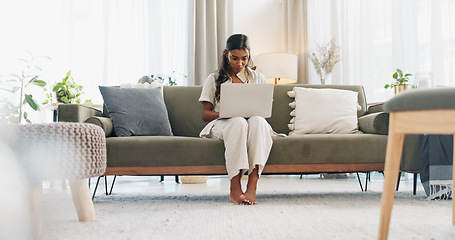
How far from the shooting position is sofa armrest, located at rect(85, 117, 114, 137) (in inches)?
93.3

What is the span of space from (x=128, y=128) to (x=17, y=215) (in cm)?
135

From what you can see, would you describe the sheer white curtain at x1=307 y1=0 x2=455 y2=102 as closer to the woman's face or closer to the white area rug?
the woman's face

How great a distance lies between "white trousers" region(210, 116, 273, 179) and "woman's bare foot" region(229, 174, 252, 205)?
1.3 inches

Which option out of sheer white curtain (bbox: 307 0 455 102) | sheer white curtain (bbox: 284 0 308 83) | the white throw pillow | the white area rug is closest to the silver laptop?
the white area rug

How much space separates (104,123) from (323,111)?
133cm

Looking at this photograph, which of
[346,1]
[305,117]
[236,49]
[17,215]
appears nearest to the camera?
[17,215]

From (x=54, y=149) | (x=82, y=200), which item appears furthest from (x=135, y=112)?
(x=54, y=149)

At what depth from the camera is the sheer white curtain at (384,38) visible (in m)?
3.32

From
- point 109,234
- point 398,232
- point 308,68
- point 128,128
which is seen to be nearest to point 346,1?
point 308,68

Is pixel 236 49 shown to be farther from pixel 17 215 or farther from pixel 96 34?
pixel 96 34

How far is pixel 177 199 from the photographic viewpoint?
2402 millimetres

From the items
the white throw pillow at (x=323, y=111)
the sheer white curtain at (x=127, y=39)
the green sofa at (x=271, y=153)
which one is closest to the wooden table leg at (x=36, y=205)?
the green sofa at (x=271, y=153)

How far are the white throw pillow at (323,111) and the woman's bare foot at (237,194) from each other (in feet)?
2.40

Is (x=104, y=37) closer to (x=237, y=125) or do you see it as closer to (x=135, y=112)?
(x=135, y=112)
